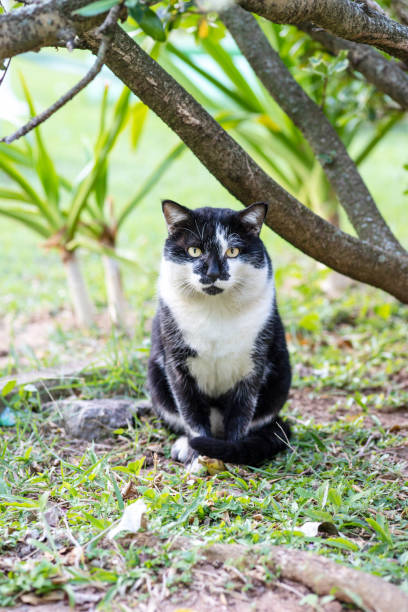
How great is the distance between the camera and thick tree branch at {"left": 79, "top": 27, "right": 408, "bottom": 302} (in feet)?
6.03

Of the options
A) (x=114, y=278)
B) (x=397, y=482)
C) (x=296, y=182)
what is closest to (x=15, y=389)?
(x=114, y=278)

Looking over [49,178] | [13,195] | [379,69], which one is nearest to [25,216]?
[13,195]

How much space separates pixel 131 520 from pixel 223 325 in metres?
0.81

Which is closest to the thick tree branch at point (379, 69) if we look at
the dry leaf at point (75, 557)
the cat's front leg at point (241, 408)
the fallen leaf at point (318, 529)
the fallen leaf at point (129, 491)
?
the cat's front leg at point (241, 408)

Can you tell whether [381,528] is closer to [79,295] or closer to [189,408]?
[189,408]

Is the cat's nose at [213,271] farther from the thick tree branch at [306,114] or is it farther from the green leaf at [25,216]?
the green leaf at [25,216]

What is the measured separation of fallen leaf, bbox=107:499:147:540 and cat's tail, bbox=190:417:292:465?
0.44m

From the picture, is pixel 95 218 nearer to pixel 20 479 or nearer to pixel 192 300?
pixel 192 300

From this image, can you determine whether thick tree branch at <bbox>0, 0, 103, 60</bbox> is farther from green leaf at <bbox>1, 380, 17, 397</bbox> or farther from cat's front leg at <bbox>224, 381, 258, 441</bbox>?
green leaf at <bbox>1, 380, 17, 397</bbox>

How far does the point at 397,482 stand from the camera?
→ 194 centimetres

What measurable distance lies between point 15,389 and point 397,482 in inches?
66.6

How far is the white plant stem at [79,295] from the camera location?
3.78m

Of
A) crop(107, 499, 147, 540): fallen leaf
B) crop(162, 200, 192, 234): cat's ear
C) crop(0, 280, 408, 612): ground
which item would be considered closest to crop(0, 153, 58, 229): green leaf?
crop(0, 280, 408, 612): ground

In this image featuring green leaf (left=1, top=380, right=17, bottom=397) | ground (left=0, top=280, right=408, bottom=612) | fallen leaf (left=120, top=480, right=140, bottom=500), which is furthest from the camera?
green leaf (left=1, top=380, right=17, bottom=397)
